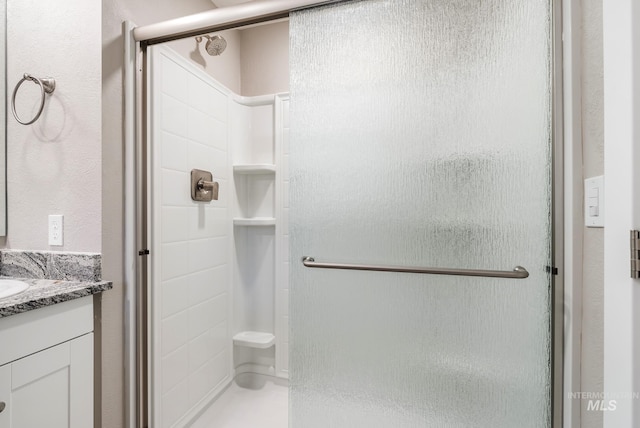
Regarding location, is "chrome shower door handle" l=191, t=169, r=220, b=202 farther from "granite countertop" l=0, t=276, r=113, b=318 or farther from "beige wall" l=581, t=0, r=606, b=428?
"beige wall" l=581, t=0, r=606, b=428

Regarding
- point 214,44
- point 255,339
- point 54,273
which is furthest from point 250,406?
point 214,44

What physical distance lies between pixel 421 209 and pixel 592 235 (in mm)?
414

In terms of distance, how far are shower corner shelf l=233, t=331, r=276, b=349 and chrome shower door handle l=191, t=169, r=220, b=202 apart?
936 mm

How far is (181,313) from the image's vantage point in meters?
1.68

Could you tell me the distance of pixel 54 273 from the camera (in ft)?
4.01

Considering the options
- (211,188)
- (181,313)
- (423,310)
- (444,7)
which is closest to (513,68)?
(444,7)

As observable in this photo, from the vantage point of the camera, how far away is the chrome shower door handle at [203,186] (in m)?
1.78

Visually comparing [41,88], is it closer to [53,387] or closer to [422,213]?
[53,387]

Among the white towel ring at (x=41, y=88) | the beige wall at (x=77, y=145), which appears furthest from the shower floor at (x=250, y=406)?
the white towel ring at (x=41, y=88)

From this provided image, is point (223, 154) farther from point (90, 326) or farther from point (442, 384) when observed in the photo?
point (442, 384)

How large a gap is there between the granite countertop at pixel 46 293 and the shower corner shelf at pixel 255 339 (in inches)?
44.7

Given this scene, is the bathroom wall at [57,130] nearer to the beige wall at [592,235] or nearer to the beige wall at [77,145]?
the beige wall at [77,145]

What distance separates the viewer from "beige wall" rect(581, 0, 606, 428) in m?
0.76

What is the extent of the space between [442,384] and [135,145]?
54.7 inches
